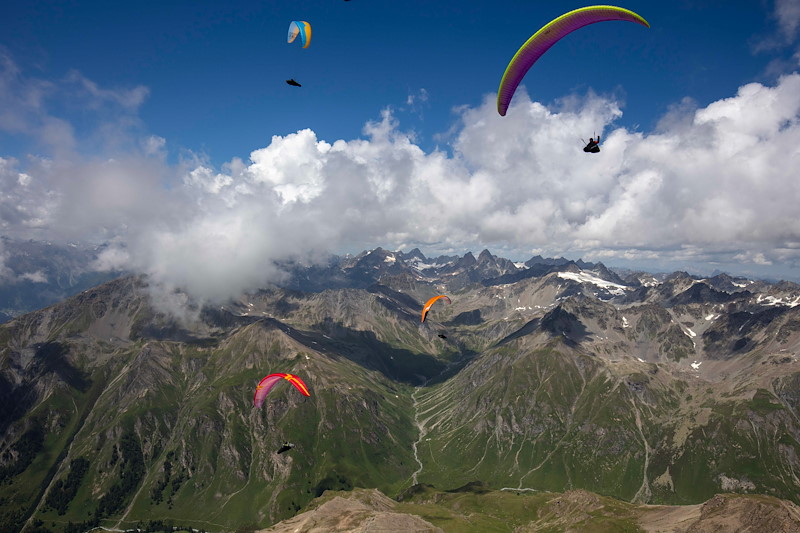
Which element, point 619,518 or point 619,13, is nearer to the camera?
point 619,13

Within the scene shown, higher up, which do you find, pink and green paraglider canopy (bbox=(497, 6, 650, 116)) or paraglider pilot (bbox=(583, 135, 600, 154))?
pink and green paraglider canopy (bbox=(497, 6, 650, 116))

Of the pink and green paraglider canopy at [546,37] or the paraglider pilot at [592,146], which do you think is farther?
the paraglider pilot at [592,146]

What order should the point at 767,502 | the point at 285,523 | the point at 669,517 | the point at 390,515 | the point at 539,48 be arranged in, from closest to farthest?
1. the point at 539,48
2. the point at 767,502
3. the point at 390,515
4. the point at 669,517
5. the point at 285,523

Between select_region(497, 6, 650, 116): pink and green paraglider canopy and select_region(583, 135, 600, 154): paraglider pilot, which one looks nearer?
select_region(497, 6, 650, 116): pink and green paraglider canopy

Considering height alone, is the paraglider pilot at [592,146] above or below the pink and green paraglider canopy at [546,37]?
below

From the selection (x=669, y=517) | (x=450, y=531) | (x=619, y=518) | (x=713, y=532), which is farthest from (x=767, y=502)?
(x=450, y=531)

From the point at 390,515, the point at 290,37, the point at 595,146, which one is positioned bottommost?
the point at 390,515

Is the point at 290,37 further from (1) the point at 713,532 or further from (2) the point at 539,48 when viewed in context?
(1) the point at 713,532

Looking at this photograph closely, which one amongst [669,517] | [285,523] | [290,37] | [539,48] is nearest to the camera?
[539,48]
